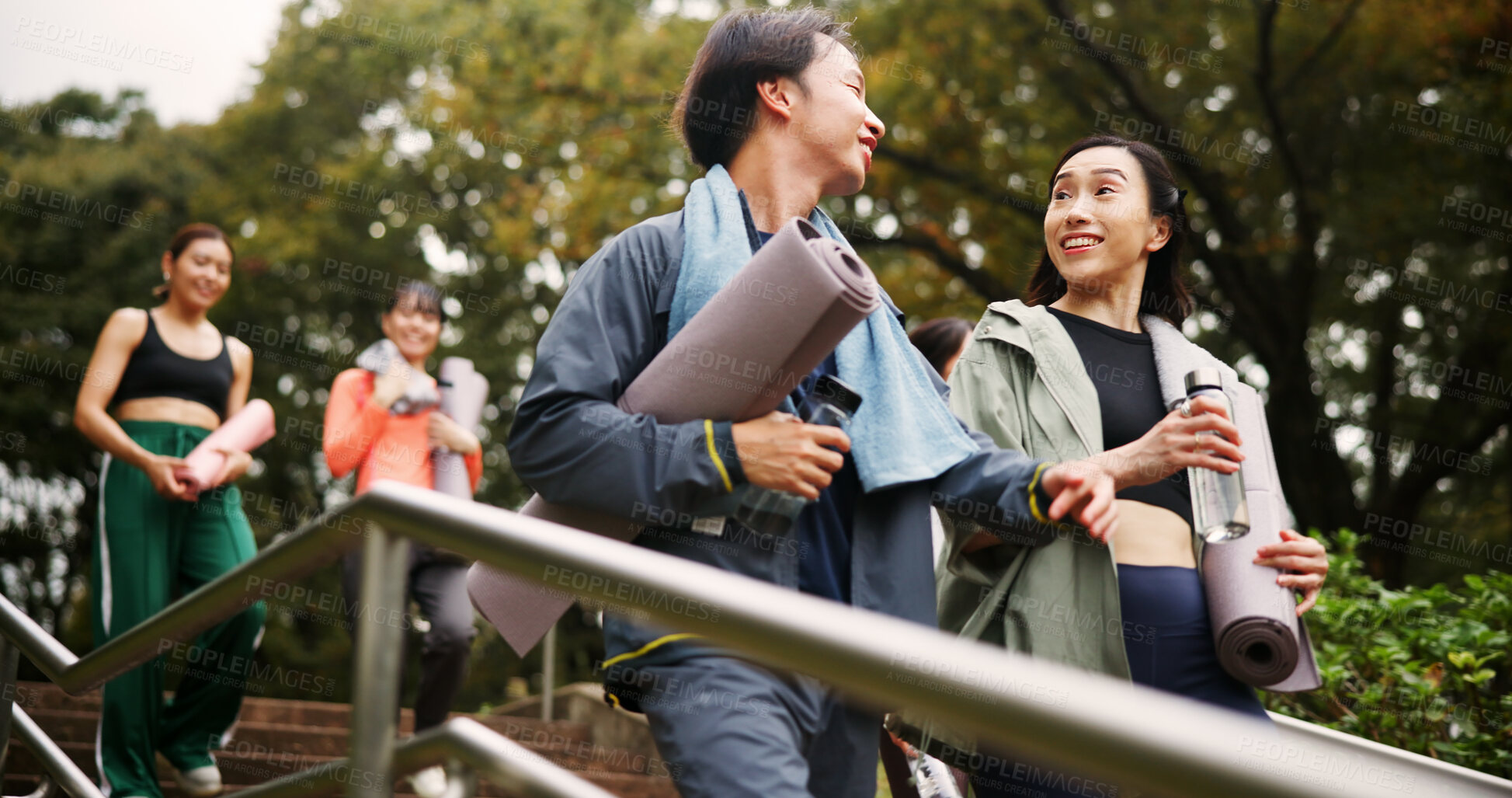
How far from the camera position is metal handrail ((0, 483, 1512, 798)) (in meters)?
0.93

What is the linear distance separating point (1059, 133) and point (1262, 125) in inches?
73.0

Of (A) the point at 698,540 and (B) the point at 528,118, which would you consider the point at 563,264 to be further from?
(A) the point at 698,540

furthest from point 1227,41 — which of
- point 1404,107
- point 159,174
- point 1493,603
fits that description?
point 159,174

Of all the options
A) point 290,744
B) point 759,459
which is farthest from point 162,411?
point 759,459

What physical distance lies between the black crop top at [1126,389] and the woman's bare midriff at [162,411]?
3.13 m

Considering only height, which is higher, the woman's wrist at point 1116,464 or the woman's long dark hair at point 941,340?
the woman's long dark hair at point 941,340

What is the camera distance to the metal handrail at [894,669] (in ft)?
3.04

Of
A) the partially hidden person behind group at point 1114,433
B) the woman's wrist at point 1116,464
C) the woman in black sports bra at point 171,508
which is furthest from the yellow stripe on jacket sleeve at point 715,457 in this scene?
the woman in black sports bra at point 171,508

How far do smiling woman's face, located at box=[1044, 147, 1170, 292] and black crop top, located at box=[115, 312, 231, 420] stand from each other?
3.13 metres

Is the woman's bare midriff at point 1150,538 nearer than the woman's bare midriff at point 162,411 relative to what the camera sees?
Yes

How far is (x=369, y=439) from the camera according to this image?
4891 millimetres

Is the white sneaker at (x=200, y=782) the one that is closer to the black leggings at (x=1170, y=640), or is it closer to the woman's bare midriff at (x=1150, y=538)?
the black leggings at (x=1170, y=640)

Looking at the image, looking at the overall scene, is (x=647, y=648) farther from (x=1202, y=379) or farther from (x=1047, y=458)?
(x=1202, y=379)

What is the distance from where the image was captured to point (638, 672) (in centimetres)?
191
